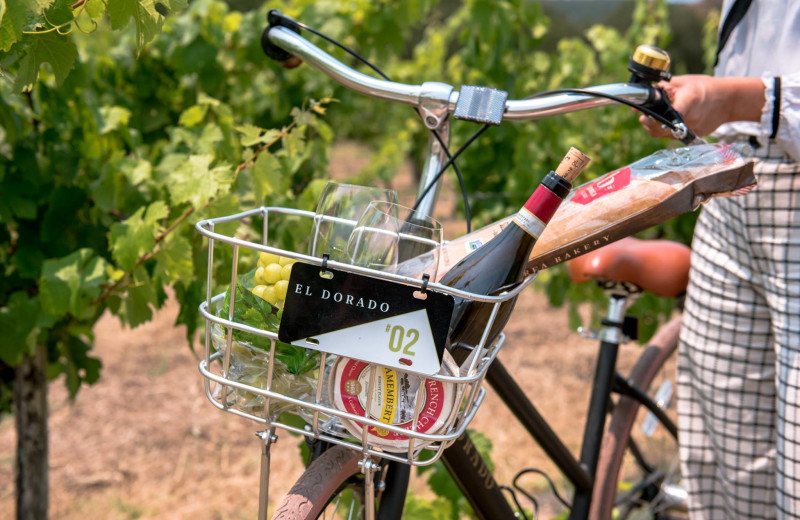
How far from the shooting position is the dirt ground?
7.79 ft

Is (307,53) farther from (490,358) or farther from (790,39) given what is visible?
(790,39)

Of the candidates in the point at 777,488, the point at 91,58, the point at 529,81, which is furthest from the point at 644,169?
the point at 529,81

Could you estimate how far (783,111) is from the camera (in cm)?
116

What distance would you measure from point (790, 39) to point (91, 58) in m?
1.70

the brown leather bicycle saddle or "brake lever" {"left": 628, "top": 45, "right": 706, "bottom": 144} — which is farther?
the brown leather bicycle saddle

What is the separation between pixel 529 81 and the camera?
2.94 meters

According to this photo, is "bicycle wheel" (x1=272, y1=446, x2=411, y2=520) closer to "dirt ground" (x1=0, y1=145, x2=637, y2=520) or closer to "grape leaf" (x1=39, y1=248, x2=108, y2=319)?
"grape leaf" (x1=39, y1=248, x2=108, y2=319)

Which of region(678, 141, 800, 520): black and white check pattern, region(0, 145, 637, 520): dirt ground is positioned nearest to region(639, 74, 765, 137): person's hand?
region(678, 141, 800, 520): black and white check pattern

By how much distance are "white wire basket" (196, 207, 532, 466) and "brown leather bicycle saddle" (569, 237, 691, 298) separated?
2.50 ft

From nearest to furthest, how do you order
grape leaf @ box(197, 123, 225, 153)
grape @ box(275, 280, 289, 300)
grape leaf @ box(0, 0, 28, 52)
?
grape leaf @ box(0, 0, 28, 52) < grape @ box(275, 280, 289, 300) < grape leaf @ box(197, 123, 225, 153)

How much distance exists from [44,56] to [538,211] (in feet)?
1.91

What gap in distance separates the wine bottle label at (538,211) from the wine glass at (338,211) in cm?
20

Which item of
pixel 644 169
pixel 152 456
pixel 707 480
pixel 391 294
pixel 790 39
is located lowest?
pixel 152 456

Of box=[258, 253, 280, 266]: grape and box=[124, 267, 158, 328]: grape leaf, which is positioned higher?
box=[258, 253, 280, 266]: grape
